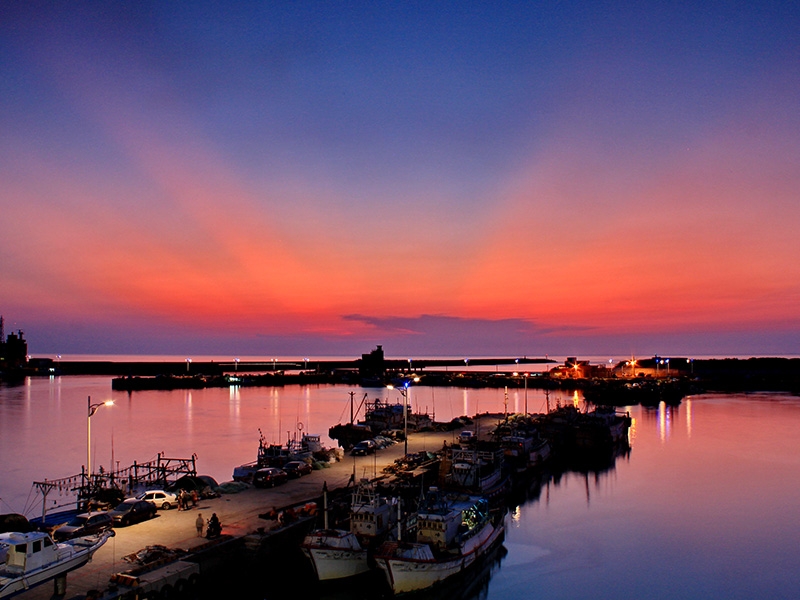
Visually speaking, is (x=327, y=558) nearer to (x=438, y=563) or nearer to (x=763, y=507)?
(x=438, y=563)

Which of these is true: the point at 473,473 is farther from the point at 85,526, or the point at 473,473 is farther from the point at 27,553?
the point at 27,553

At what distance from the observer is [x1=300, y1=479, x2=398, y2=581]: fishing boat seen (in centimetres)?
2667

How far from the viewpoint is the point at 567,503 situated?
46438 mm

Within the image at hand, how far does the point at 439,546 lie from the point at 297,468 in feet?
51.6

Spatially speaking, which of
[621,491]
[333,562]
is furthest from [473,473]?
[333,562]

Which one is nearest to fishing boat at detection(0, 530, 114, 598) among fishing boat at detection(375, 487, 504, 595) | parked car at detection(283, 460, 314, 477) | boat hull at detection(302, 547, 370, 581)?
boat hull at detection(302, 547, 370, 581)

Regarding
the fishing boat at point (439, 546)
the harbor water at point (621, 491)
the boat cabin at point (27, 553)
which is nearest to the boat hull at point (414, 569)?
the fishing boat at point (439, 546)

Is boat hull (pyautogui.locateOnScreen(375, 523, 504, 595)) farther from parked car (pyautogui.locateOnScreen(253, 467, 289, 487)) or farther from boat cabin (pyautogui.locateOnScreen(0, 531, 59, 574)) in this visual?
parked car (pyautogui.locateOnScreen(253, 467, 289, 487))

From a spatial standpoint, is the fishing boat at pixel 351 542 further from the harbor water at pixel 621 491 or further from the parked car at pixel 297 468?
the parked car at pixel 297 468

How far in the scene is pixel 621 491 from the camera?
5031 centimetres

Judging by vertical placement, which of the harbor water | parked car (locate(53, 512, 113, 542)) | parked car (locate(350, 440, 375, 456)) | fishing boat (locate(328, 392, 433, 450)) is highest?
parked car (locate(53, 512, 113, 542))

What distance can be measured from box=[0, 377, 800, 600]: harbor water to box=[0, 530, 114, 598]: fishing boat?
1143 cm

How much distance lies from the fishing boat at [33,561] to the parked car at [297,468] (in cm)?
1926

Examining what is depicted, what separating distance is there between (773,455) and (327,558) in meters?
60.1
